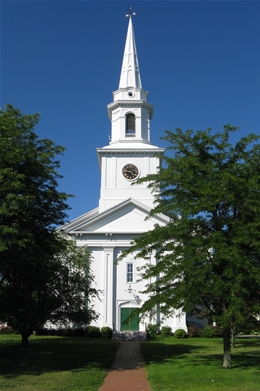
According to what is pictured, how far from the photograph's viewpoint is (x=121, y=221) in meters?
36.7

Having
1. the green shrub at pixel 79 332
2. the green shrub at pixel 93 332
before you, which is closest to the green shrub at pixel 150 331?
the green shrub at pixel 93 332

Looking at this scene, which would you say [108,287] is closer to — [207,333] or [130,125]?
[207,333]

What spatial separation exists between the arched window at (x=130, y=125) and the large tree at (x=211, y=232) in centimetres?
2466

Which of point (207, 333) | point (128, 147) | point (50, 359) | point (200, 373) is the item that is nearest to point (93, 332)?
point (207, 333)

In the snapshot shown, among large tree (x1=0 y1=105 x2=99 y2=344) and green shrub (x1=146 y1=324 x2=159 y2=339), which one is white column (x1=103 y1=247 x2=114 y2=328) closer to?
green shrub (x1=146 y1=324 x2=159 y2=339)

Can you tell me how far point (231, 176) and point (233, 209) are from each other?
1.62 meters

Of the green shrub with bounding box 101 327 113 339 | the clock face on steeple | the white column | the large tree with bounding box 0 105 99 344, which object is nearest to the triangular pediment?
the white column

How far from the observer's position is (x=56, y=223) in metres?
17.1

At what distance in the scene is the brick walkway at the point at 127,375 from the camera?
1276 cm

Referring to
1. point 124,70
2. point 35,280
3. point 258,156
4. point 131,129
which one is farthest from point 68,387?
point 124,70

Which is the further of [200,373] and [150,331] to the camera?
[150,331]

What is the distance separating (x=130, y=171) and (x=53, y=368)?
82.9 feet

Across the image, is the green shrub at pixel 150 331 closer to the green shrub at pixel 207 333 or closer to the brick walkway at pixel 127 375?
the green shrub at pixel 207 333

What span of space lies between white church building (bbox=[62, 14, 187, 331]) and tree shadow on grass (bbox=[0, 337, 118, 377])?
37.6 ft
